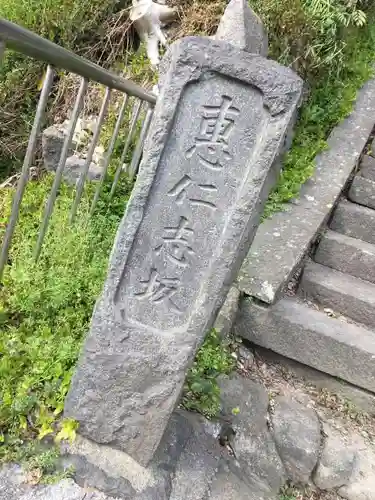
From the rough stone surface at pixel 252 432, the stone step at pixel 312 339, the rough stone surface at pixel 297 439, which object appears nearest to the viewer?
the rough stone surface at pixel 252 432

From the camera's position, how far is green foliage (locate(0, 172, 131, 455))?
1816 mm

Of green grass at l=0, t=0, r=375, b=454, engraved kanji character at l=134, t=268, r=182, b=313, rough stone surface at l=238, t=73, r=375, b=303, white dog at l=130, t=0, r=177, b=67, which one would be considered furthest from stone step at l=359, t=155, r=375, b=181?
engraved kanji character at l=134, t=268, r=182, b=313

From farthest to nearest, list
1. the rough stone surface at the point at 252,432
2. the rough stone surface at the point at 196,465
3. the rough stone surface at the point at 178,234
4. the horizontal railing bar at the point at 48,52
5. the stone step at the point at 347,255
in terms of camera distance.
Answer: the stone step at the point at 347,255, the rough stone surface at the point at 252,432, the rough stone surface at the point at 196,465, the rough stone surface at the point at 178,234, the horizontal railing bar at the point at 48,52

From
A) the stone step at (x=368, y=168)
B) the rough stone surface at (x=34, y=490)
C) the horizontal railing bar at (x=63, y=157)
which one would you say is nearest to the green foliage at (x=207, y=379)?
the rough stone surface at (x=34, y=490)

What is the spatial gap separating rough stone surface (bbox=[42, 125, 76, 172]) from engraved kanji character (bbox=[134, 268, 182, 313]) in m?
2.08

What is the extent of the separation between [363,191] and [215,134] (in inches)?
97.8

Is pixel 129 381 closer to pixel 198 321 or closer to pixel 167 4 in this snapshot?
pixel 198 321

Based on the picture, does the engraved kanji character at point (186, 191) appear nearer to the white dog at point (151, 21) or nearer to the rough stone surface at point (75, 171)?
the rough stone surface at point (75, 171)

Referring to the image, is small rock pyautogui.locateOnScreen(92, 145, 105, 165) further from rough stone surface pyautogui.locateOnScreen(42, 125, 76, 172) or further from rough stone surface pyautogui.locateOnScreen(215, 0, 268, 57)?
rough stone surface pyautogui.locateOnScreen(215, 0, 268, 57)

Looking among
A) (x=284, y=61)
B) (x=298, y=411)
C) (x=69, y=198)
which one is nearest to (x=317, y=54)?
(x=284, y=61)

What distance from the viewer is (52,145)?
136 inches

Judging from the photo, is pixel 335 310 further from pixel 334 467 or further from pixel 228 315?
pixel 334 467

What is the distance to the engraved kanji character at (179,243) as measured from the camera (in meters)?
1.65

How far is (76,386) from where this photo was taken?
183cm
